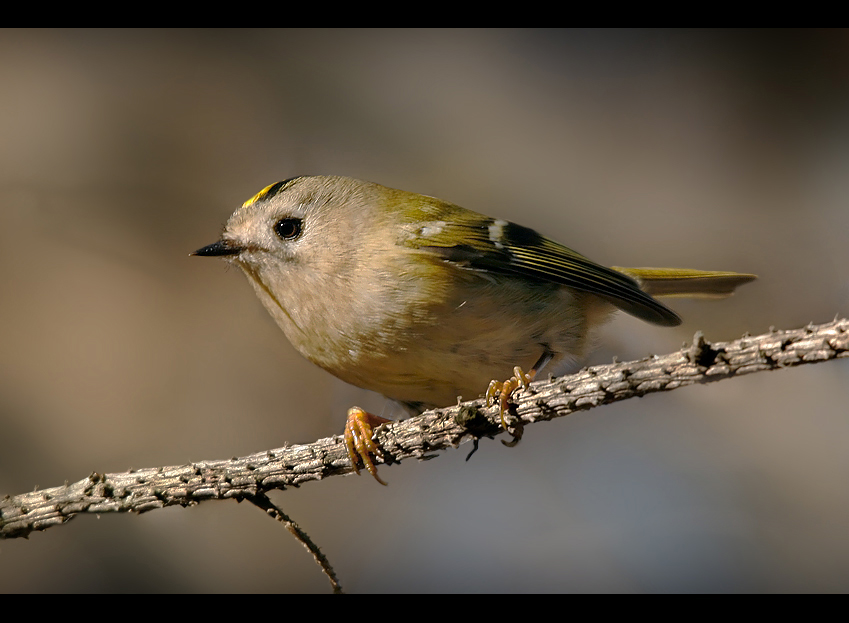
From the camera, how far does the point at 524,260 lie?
218 cm

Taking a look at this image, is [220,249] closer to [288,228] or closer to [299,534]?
[288,228]

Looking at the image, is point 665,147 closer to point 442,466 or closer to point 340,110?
point 340,110

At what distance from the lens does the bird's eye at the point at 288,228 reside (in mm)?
2166

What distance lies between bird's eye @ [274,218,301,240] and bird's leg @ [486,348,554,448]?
2.73 feet

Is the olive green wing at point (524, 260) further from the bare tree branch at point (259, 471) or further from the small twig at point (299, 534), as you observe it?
the small twig at point (299, 534)

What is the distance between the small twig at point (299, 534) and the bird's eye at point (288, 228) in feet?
2.93

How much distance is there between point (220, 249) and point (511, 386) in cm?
104

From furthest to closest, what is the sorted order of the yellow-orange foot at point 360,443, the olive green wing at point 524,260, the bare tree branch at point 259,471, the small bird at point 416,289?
the olive green wing at point 524,260 → the small bird at point 416,289 → the yellow-orange foot at point 360,443 → the bare tree branch at point 259,471

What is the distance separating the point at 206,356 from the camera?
10.6ft

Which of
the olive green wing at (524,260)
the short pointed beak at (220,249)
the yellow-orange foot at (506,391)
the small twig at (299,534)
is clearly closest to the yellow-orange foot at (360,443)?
the small twig at (299,534)

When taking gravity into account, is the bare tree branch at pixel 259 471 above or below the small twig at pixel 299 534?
above

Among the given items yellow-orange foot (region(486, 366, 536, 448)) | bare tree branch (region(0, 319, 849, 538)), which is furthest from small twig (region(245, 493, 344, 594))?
yellow-orange foot (region(486, 366, 536, 448))

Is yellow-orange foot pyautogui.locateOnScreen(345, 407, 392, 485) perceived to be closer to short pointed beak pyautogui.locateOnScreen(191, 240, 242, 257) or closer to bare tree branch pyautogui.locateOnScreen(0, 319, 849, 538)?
bare tree branch pyautogui.locateOnScreen(0, 319, 849, 538)

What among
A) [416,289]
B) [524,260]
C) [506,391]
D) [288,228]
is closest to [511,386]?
[506,391]
